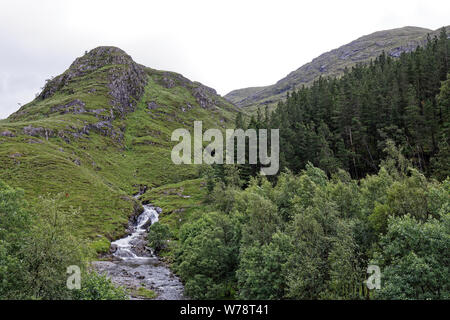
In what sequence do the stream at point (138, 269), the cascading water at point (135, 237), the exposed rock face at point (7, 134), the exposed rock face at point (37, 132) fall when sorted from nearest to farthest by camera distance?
the stream at point (138, 269), the cascading water at point (135, 237), the exposed rock face at point (7, 134), the exposed rock face at point (37, 132)

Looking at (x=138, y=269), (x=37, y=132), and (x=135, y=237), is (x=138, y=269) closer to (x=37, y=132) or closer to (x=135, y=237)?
(x=135, y=237)

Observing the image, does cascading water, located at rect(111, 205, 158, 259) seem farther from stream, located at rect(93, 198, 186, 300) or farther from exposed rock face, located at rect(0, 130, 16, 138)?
exposed rock face, located at rect(0, 130, 16, 138)

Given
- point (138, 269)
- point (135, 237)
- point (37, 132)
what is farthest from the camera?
point (37, 132)

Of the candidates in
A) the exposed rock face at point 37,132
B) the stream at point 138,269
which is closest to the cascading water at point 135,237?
the stream at point 138,269

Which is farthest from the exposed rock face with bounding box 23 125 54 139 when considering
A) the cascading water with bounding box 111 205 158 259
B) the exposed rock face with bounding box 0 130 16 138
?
the cascading water with bounding box 111 205 158 259

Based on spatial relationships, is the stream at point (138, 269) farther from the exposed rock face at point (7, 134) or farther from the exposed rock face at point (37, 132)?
the exposed rock face at point (37, 132)

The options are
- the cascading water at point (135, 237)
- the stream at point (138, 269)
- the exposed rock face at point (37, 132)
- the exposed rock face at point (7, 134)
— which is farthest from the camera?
the exposed rock face at point (37, 132)

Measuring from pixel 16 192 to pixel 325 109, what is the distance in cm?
11479

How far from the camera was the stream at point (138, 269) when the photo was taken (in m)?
66.5

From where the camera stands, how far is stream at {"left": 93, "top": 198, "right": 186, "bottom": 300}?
218 ft

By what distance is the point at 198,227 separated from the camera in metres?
78.5

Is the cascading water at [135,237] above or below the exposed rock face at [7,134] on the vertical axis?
below

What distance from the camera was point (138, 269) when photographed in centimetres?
8162

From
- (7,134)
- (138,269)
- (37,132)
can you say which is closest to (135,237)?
(138,269)
